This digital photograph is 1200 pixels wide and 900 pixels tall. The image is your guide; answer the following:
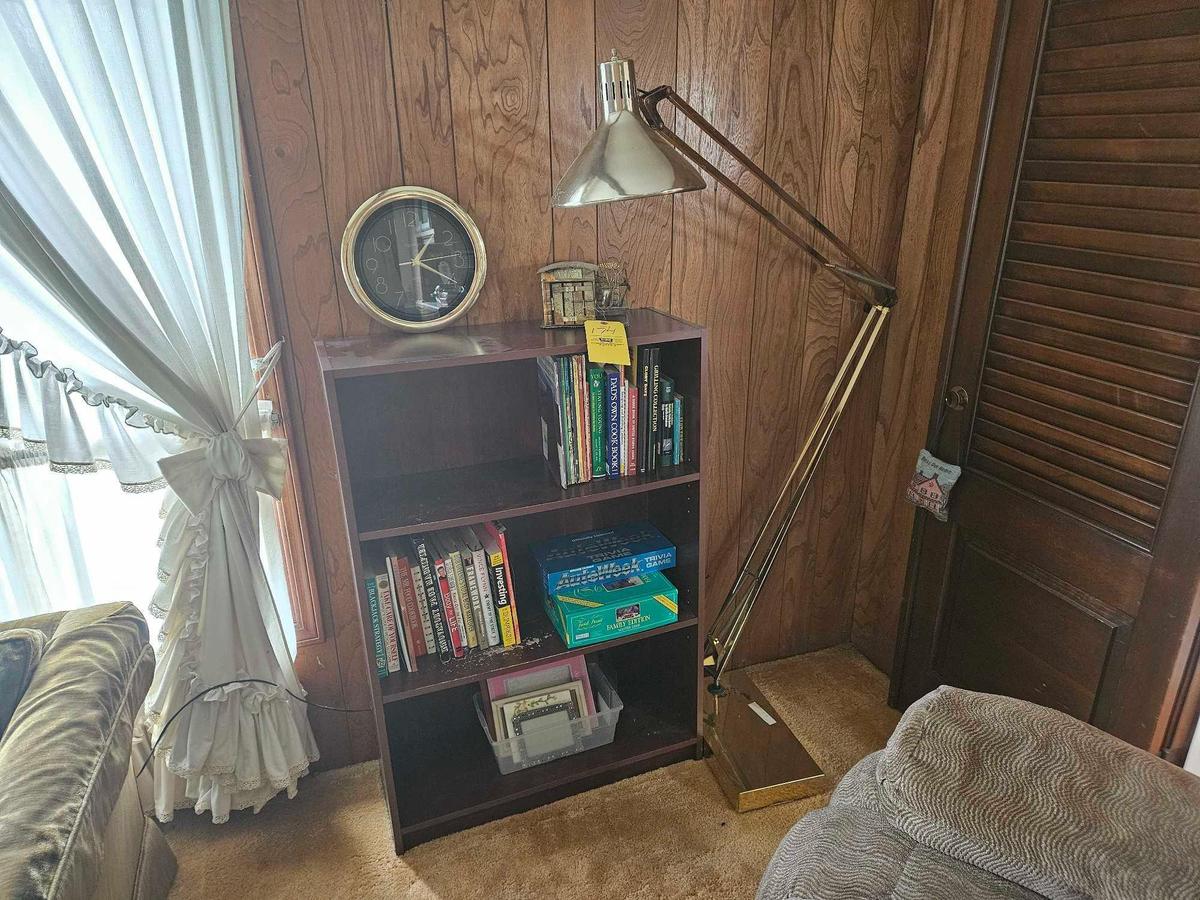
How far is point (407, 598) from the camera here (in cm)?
164

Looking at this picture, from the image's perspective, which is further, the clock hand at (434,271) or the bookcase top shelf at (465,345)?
the clock hand at (434,271)

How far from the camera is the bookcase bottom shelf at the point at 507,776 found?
69.1 inches

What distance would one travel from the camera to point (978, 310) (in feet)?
5.58

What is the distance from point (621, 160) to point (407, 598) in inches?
38.4

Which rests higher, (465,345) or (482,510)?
(465,345)

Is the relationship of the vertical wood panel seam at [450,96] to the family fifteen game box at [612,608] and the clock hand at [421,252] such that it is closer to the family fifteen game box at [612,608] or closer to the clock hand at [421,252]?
the clock hand at [421,252]

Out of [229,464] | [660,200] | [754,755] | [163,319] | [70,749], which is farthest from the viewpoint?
[754,755]

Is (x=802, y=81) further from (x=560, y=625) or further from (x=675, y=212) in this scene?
(x=560, y=625)

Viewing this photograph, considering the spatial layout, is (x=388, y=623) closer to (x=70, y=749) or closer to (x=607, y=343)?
(x=70, y=749)


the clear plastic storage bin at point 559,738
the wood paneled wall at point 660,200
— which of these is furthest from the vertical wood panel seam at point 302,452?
the clear plastic storage bin at point 559,738

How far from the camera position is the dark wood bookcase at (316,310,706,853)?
1.56 metres

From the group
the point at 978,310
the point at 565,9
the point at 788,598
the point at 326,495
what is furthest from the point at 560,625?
the point at 565,9

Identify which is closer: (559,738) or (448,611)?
(448,611)

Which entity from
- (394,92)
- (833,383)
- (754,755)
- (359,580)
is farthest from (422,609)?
(833,383)
